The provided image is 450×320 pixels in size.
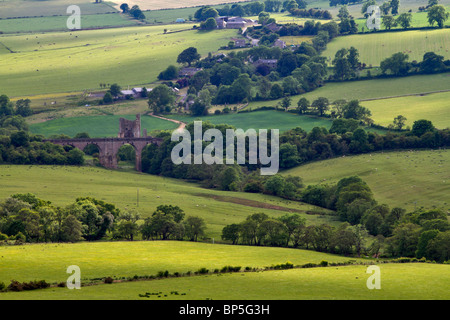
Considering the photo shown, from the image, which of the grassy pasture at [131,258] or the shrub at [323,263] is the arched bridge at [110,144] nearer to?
the grassy pasture at [131,258]

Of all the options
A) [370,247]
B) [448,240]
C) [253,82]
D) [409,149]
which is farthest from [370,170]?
[253,82]

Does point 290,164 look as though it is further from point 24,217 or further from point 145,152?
point 24,217

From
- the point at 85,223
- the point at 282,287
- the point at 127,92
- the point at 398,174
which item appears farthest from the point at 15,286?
the point at 127,92

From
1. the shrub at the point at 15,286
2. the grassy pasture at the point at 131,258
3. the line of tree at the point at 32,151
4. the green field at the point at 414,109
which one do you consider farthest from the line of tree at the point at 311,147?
the shrub at the point at 15,286

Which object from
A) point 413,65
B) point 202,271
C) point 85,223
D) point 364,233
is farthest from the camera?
point 413,65

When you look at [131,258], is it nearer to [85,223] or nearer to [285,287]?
[85,223]

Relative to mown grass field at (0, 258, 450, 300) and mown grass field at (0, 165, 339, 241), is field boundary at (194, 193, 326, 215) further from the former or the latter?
mown grass field at (0, 258, 450, 300)
